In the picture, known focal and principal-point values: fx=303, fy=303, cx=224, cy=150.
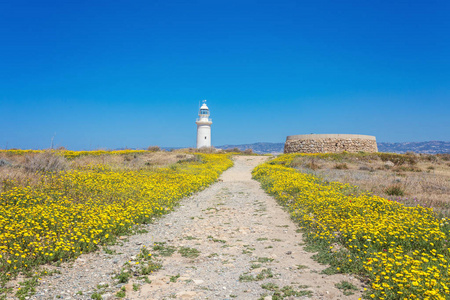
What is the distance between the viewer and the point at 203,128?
5766 cm

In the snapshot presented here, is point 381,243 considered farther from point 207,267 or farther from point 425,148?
point 425,148

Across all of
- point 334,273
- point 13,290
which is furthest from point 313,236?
point 13,290

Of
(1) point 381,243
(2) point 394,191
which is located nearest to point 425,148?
(2) point 394,191

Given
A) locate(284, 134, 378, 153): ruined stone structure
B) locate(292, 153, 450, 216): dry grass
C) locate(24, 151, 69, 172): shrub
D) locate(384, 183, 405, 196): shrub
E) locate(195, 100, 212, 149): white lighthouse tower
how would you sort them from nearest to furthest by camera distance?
1. locate(292, 153, 450, 216): dry grass
2. locate(384, 183, 405, 196): shrub
3. locate(24, 151, 69, 172): shrub
4. locate(284, 134, 378, 153): ruined stone structure
5. locate(195, 100, 212, 149): white lighthouse tower

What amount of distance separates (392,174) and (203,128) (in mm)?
40330

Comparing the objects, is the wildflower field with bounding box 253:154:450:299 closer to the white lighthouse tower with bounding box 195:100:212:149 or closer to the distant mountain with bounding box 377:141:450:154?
the white lighthouse tower with bounding box 195:100:212:149

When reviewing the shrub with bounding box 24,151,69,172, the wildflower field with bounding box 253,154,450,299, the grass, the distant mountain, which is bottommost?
the grass

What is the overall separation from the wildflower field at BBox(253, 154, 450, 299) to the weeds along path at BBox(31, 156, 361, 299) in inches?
17.5

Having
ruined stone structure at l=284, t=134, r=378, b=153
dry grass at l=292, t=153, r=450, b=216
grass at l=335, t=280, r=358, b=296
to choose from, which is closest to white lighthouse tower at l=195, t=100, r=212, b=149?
ruined stone structure at l=284, t=134, r=378, b=153

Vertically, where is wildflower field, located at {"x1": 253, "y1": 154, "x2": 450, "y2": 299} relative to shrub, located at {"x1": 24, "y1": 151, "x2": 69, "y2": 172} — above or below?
below

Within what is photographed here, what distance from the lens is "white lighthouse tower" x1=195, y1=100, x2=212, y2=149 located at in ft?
189

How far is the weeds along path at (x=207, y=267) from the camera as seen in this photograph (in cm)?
505

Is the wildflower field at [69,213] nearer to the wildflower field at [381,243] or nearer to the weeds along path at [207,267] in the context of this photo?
the weeds along path at [207,267]

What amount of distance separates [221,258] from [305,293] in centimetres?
233
